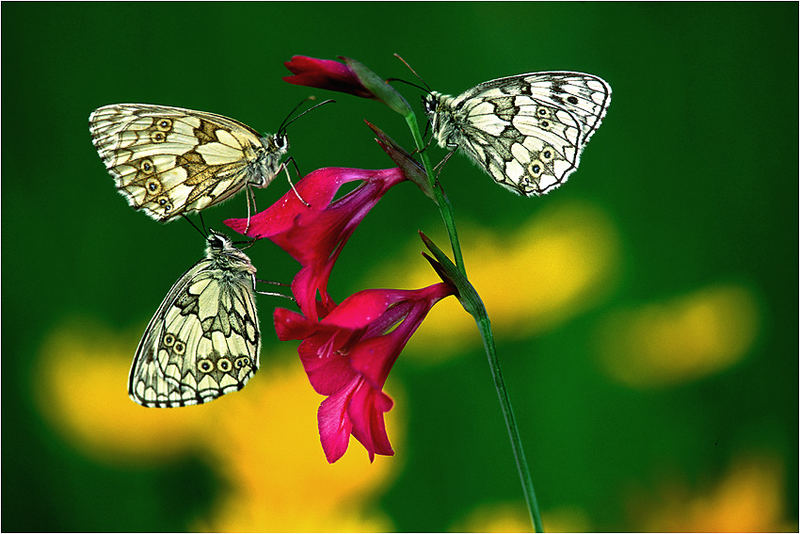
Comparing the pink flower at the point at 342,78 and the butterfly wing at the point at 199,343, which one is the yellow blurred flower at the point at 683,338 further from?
the pink flower at the point at 342,78

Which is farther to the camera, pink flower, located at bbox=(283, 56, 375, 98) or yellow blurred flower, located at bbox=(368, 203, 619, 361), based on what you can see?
yellow blurred flower, located at bbox=(368, 203, 619, 361)

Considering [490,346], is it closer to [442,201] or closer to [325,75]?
[442,201]

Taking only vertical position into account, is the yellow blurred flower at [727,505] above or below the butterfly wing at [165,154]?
below

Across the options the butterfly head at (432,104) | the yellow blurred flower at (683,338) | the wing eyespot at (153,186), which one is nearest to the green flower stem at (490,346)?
the butterfly head at (432,104)

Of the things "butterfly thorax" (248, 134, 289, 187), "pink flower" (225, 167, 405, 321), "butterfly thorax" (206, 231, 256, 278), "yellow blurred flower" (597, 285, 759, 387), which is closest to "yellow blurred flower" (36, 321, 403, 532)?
"yellow blurred flower" (597, 285, 759, 387)

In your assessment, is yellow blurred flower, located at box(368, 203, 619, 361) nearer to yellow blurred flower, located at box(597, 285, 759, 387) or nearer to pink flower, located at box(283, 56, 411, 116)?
yellow blurred flower, located at box(597, 285, 759, 387)

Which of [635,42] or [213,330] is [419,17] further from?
[213,330]

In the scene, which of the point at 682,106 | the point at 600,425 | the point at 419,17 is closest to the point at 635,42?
the point at 682,106
